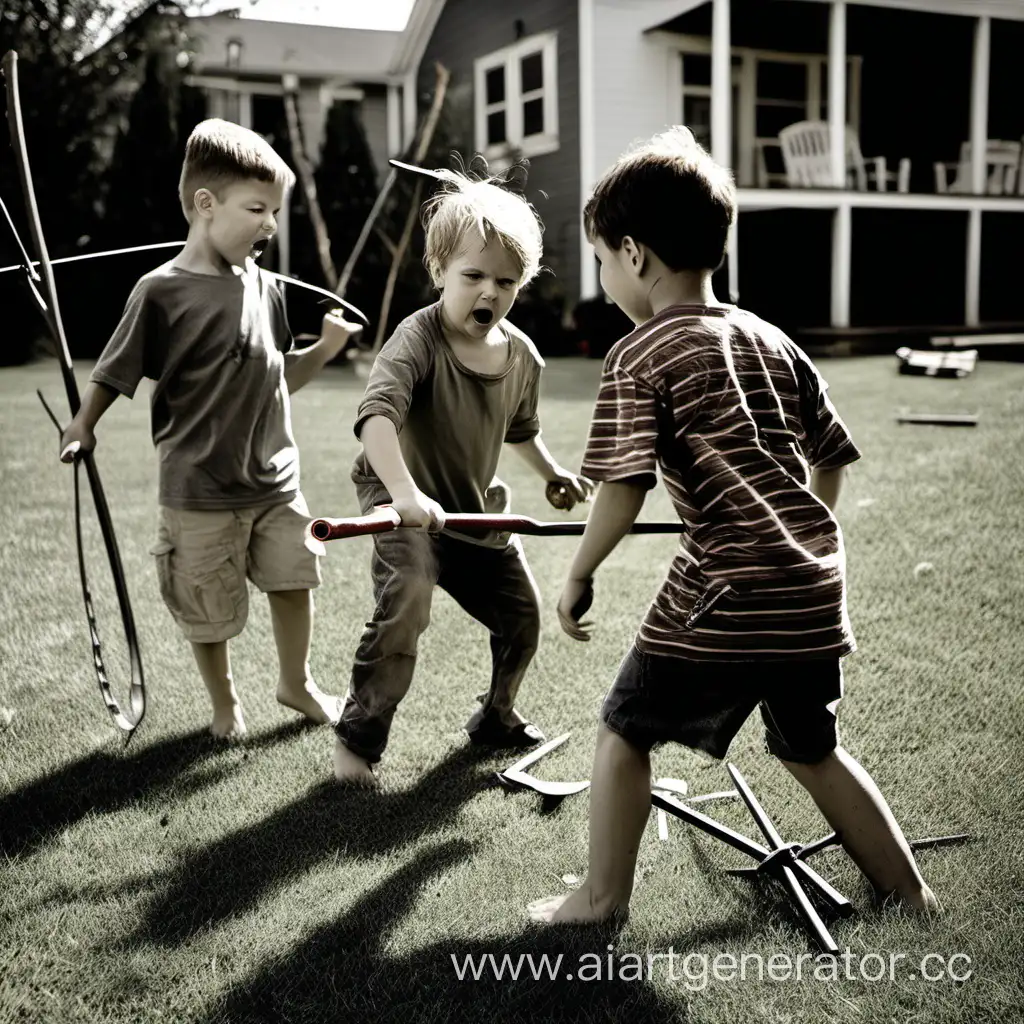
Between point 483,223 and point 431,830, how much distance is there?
150 cm

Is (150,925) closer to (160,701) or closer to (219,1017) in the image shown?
(219,1017)

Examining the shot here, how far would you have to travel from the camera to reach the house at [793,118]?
49.6 ft

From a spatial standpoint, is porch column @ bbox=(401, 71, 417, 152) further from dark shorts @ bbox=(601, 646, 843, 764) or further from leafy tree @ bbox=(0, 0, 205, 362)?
dark shorts @ bbox=(601, 646, 843, 764)

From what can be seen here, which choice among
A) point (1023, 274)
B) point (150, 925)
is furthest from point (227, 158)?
point (1023, 274)

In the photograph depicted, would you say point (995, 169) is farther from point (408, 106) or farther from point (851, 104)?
point (408, 106)

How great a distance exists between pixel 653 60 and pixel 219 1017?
15.3 m

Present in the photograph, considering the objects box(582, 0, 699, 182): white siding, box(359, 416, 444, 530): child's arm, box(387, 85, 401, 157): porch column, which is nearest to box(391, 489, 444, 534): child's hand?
box(359, 416, 444, 530): child's arm

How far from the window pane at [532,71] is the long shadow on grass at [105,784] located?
1459 centimetres

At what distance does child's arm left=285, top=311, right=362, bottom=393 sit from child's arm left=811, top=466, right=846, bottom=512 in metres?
1.48

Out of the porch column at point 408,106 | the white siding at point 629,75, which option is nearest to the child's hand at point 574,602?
the white siding at point 629,75

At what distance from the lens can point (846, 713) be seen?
3.55m

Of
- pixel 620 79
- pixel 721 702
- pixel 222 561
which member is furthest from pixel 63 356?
pixel 620 79

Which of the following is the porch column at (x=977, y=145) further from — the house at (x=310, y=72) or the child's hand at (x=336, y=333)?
the child's hand at (x=336, y=333)

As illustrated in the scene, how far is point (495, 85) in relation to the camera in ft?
57.3
